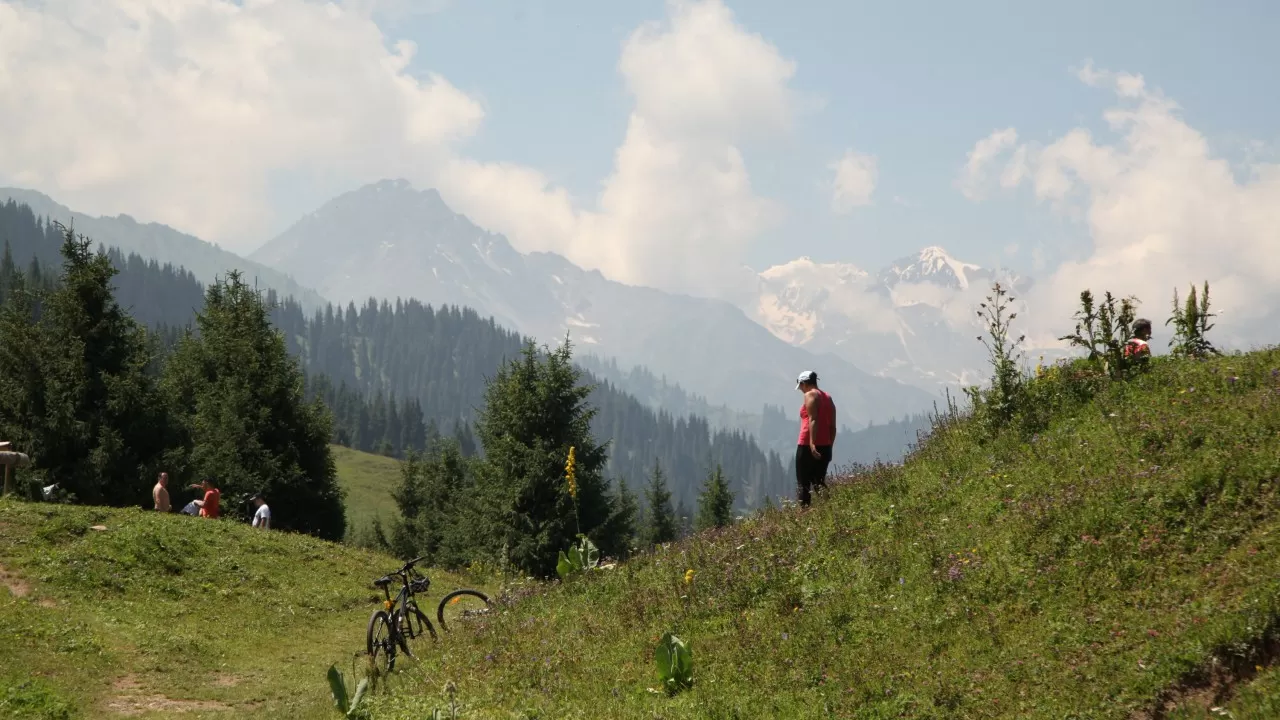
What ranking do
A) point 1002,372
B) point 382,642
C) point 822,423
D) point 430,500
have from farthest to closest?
point 430,500, point 822,423, point 1002,372, point 382,642

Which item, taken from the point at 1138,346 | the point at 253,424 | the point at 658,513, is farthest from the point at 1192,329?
the point at 658,513

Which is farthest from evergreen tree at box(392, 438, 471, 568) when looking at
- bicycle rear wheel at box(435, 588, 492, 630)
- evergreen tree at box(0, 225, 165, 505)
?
bicycle rear wheel at box(435, 588, 492, 630)

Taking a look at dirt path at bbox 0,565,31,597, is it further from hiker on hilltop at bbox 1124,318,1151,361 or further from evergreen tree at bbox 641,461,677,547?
evergreen tree at bbox 641,461,677,547

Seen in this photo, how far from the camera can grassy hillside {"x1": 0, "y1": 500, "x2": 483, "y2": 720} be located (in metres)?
13.6

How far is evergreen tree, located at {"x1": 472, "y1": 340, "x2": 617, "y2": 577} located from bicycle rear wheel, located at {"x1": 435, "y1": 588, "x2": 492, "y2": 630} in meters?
19.4

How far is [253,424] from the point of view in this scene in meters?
41.6

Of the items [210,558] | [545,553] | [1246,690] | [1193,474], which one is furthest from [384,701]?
[545,553]

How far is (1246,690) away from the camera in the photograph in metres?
7.18

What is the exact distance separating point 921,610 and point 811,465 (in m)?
5.67

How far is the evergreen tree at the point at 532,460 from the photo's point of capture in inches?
1484

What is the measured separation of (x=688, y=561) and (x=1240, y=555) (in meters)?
7.90

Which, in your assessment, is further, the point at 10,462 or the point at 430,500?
the point at 430,500

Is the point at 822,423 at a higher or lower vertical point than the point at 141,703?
higher

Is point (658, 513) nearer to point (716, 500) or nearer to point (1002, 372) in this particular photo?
point (716, 500)
